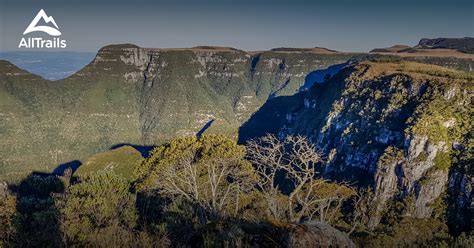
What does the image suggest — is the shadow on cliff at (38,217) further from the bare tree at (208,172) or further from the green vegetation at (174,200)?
the bare tree at (208,172)

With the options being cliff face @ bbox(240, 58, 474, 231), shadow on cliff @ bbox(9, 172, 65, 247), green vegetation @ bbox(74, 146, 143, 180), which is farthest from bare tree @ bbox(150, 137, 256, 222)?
green vegetation @ bbox(74, 146, 143, 180)

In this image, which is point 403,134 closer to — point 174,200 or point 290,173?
point 174,200

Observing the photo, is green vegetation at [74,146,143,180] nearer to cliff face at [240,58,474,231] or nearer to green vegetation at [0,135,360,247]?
cliff face at [240,58,474,231]

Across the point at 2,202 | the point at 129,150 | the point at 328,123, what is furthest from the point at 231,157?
the point at 129,150

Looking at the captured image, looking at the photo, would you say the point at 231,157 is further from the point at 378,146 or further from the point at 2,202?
the point at 378,146

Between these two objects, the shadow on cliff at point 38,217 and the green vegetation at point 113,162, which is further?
the green vegetation at point 113,162

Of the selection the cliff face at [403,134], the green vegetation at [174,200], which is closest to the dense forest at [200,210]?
the green vegetation at [174,200]
